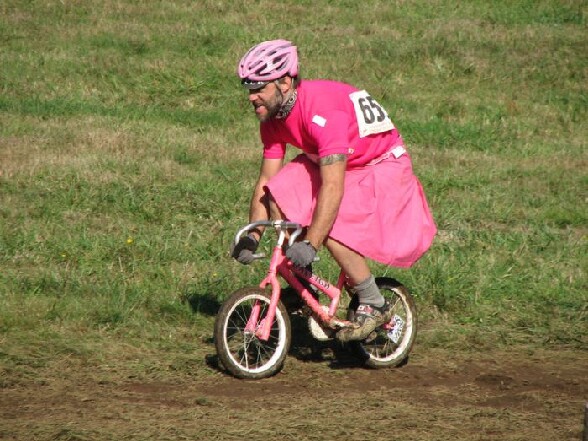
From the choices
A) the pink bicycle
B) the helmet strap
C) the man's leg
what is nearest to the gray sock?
the man's leg

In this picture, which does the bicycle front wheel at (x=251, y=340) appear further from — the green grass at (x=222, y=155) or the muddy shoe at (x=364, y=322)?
the green grass at (x=222, y=155)


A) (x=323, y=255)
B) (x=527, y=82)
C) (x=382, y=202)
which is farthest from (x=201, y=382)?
(x=527, y=82)

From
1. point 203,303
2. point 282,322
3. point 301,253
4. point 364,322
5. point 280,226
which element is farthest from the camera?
point 203,303

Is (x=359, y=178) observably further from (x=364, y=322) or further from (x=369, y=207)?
(x=364, y=322)

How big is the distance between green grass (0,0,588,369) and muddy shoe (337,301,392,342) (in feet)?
3.23

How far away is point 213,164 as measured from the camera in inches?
492

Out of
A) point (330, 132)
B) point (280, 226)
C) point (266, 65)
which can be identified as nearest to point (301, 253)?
point (280, 226)

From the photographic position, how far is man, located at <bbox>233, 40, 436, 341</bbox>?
662 cm

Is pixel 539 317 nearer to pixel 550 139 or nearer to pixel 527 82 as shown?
pixel 550 139

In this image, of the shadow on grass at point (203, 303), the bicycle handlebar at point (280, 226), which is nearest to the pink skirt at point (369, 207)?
the bicycle handlebar at point (280, 226)

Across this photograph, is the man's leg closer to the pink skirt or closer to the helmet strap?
the pink skirt

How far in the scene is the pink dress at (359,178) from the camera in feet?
22.2

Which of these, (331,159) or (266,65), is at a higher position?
(266,65)

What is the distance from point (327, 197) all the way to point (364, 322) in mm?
933
